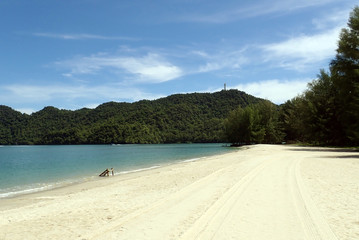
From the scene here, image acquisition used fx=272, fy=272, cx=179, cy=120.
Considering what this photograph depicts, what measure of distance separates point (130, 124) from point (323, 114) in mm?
138852

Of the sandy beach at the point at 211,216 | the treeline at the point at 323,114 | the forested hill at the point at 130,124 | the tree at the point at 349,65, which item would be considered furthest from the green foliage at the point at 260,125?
the sandy beach at the point at 211,216

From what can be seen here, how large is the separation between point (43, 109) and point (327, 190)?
212 m

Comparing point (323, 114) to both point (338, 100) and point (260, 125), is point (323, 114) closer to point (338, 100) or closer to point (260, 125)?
point (338, 100)

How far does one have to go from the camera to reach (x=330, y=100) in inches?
2029

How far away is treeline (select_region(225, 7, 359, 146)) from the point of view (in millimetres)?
33147

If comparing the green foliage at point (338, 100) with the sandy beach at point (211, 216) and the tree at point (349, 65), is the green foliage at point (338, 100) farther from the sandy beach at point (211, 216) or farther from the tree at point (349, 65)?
the sandy beach at point (211, 216)

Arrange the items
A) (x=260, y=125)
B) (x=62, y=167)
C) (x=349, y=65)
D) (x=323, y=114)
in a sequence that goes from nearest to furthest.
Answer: (x=349, y=65) < (x=62, y=167) < (x=323, y=114) < (x=260, y=125)

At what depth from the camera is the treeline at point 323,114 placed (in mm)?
33147

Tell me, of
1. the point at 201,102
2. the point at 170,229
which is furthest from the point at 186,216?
the point at 201,102

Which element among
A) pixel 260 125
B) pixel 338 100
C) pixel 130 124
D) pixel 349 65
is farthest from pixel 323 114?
pixel 130 124

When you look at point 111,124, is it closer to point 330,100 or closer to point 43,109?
point 43,109

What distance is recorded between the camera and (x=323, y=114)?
169 ft

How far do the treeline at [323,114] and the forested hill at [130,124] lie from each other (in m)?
74.0

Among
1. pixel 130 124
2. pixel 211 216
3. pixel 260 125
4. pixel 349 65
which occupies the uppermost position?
pixel 130 124
